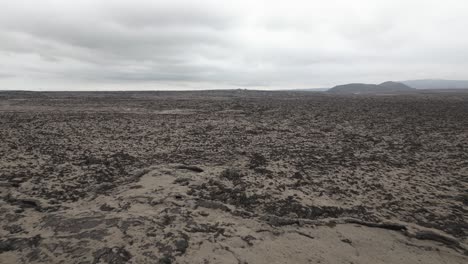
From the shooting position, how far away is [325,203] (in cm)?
472

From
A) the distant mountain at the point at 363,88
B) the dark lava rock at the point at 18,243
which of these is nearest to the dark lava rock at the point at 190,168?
the dark lava rock at the point at 18,243

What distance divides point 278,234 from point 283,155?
393cm

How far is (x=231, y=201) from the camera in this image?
4.71 metres

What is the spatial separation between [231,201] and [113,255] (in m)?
2.02

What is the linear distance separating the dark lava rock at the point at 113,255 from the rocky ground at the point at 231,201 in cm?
2

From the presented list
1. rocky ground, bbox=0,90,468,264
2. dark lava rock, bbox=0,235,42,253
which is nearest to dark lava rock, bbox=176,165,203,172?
rocky ground, bbox=0,90,468,264

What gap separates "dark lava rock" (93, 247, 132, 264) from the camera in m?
3.10

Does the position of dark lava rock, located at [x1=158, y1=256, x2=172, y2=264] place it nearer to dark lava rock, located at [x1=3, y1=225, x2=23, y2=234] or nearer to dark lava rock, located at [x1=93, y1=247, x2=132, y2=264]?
dark lava rock, located at [x1=93, y1=247, x2=132, y2=264]

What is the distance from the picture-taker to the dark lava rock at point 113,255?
3096mm

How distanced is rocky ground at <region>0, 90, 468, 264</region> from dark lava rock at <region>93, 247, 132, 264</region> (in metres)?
0.02

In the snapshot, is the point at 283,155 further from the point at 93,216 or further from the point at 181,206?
the point at 93,216

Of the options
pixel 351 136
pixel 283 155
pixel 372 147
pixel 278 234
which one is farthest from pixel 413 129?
pixel 278 234

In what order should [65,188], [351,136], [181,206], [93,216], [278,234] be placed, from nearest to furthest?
1. [278,234]
2. [93,216]
3. [181,206]
4. [65,188]
5. [351,136]

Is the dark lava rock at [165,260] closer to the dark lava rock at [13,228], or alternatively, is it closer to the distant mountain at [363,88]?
the dark lava rock at [13,228]
